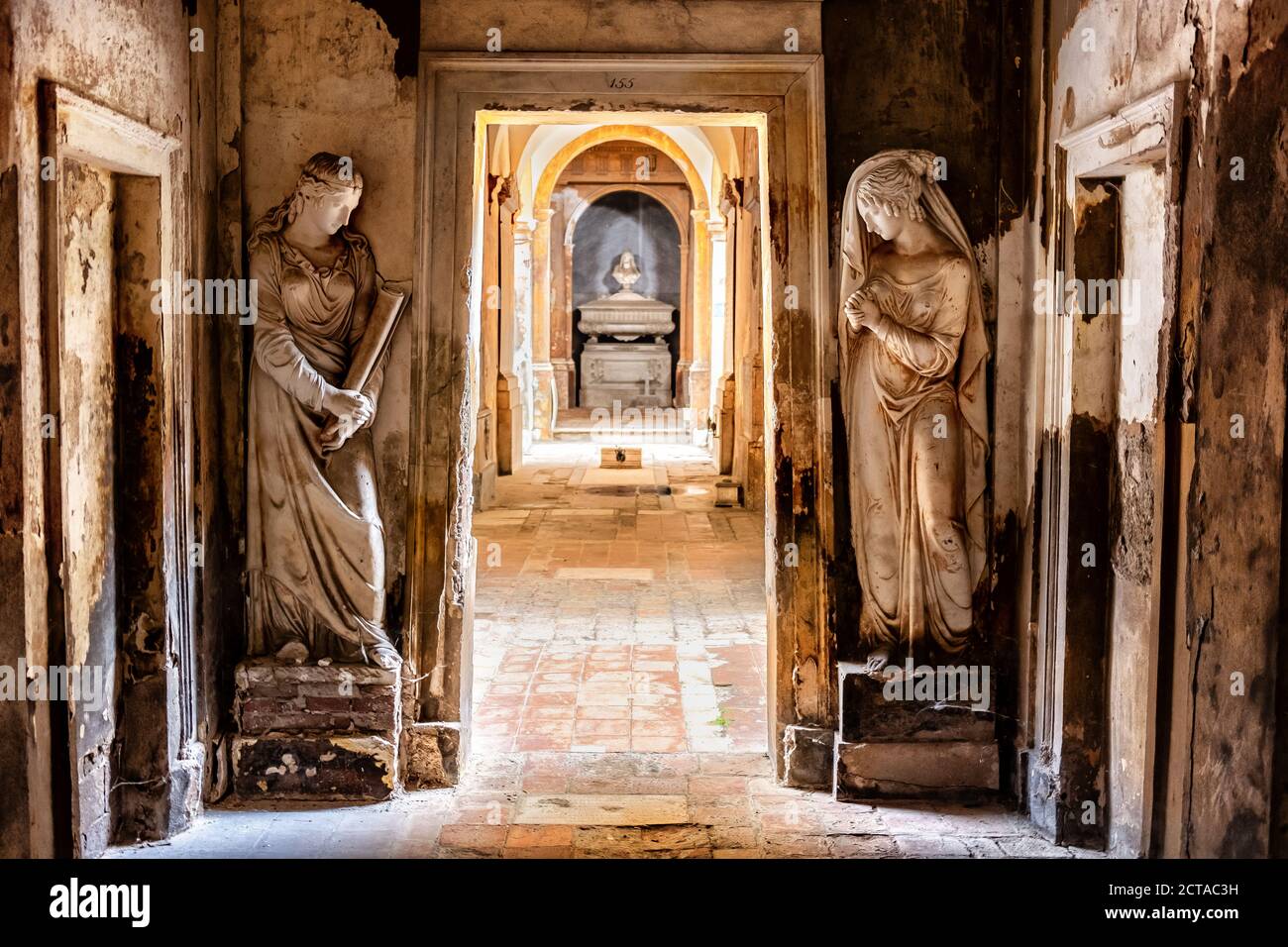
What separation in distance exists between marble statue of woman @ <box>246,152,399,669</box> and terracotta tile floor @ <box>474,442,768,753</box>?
1.10 meters

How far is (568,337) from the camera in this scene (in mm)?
24172

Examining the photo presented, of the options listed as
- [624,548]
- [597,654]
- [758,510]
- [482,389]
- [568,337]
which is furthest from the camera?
[568,337]

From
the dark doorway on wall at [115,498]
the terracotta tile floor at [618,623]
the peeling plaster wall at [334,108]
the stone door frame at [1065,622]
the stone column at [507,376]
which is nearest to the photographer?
the dark doorway on wall at [115,498]

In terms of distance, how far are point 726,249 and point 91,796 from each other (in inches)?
527

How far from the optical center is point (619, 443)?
1867 centimetres

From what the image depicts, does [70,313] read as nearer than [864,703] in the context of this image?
Yes

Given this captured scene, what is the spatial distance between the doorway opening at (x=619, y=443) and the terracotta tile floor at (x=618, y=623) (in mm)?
20

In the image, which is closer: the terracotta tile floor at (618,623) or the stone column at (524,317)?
the terracotta tile floor at (618,623)

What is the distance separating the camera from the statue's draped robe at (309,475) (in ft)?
16.3

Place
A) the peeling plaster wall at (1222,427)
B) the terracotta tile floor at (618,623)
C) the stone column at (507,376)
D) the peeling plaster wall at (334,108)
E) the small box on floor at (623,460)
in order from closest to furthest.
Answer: the peeling plaster wall at (1222,427) → the peeling plaster wall at (334,108) → the terracotta tile floor at (618,623) → the stone column at (507,376) → the small box on floor at (623,460)

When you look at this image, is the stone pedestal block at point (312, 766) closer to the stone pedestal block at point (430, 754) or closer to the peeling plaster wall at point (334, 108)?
the stone pedestal block at point (430, 754)

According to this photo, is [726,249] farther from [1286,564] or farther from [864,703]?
Result: [1286,564]

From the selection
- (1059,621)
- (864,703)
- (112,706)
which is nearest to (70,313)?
(112,706)

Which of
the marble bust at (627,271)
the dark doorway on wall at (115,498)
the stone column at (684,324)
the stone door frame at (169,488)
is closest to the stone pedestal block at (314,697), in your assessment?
the stone door frame at (169,488)
